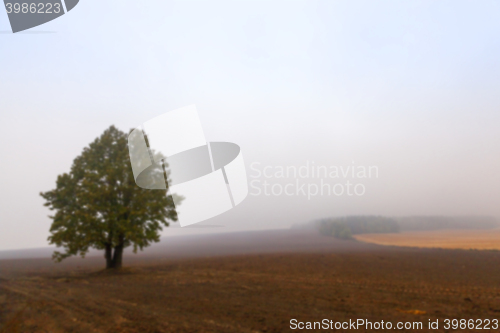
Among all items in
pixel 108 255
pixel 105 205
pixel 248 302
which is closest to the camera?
pixel 248 302

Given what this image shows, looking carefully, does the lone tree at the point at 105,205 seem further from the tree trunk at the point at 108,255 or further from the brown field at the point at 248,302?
the brown field at the point at 248,302

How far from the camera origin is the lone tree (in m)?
22.1

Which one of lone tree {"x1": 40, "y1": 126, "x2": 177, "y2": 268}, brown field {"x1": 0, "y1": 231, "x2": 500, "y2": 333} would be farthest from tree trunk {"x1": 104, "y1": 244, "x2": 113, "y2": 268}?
brown field {"x1": 0, "y1": 231, "x2": 500, "y2": 333}

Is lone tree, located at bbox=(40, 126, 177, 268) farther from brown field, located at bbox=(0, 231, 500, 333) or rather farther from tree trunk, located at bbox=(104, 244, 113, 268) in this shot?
brown field, located at bbox=(0, 231, 500, 333)

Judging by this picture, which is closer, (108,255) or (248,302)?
(248,302)

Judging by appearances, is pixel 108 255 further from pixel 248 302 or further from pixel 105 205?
pixel 248 302

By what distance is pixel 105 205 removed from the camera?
76.1ft

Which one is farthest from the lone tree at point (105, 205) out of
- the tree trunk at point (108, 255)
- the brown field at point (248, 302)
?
Answer: the brown field at point (248, 302)

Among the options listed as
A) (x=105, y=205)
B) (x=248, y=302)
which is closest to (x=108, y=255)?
(x=105, y=205)

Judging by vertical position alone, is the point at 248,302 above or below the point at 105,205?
below

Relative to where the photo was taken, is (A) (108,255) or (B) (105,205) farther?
(A) (108,255)

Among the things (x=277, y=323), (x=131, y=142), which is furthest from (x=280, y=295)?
(x=131, y=142)

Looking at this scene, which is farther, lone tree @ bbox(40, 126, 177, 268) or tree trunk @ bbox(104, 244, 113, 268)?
tree trunk @ bbox(104, 244, 113, 268)

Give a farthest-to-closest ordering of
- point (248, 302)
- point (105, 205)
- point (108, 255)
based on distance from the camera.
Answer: point (108, 255)
point (105, 205)
point (248, 302)
